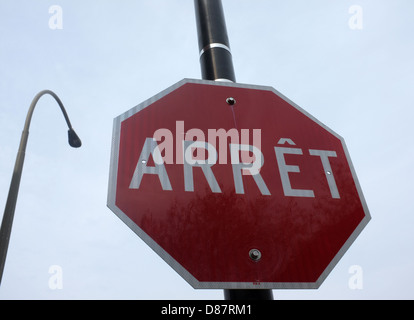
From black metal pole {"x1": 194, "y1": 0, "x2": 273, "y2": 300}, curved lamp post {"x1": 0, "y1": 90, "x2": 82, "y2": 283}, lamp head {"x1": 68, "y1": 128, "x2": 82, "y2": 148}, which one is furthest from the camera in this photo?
lamp head {"x1": 68, "y1": 128, "x2": 82, "y2": 148}

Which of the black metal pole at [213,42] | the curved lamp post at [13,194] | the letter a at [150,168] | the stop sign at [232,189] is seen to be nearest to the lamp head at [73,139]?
the curved lamp post at [13,194]

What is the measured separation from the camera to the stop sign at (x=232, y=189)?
1.24 m

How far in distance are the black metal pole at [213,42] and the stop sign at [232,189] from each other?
25 centimetres

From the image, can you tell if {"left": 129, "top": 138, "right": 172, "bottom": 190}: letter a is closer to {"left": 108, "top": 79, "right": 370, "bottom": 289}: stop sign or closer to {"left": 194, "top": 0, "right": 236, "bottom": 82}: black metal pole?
{"left": 108, "top": 79, "right": 370, "bottom": 289}: stop sign

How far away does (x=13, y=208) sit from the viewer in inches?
218

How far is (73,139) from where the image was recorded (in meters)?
9.26

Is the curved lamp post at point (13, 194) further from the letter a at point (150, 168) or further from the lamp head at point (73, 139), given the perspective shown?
the letter a at point (150, 168)

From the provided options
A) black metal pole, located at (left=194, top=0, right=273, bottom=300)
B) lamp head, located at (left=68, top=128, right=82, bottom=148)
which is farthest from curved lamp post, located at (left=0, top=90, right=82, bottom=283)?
black metal pole, located at (left=194, top=0, right=273, bottom=300)

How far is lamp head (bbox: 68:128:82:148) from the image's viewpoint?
9158 millimetres

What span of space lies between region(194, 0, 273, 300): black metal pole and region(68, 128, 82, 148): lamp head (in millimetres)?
7683

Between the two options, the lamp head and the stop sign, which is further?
the lamp head
